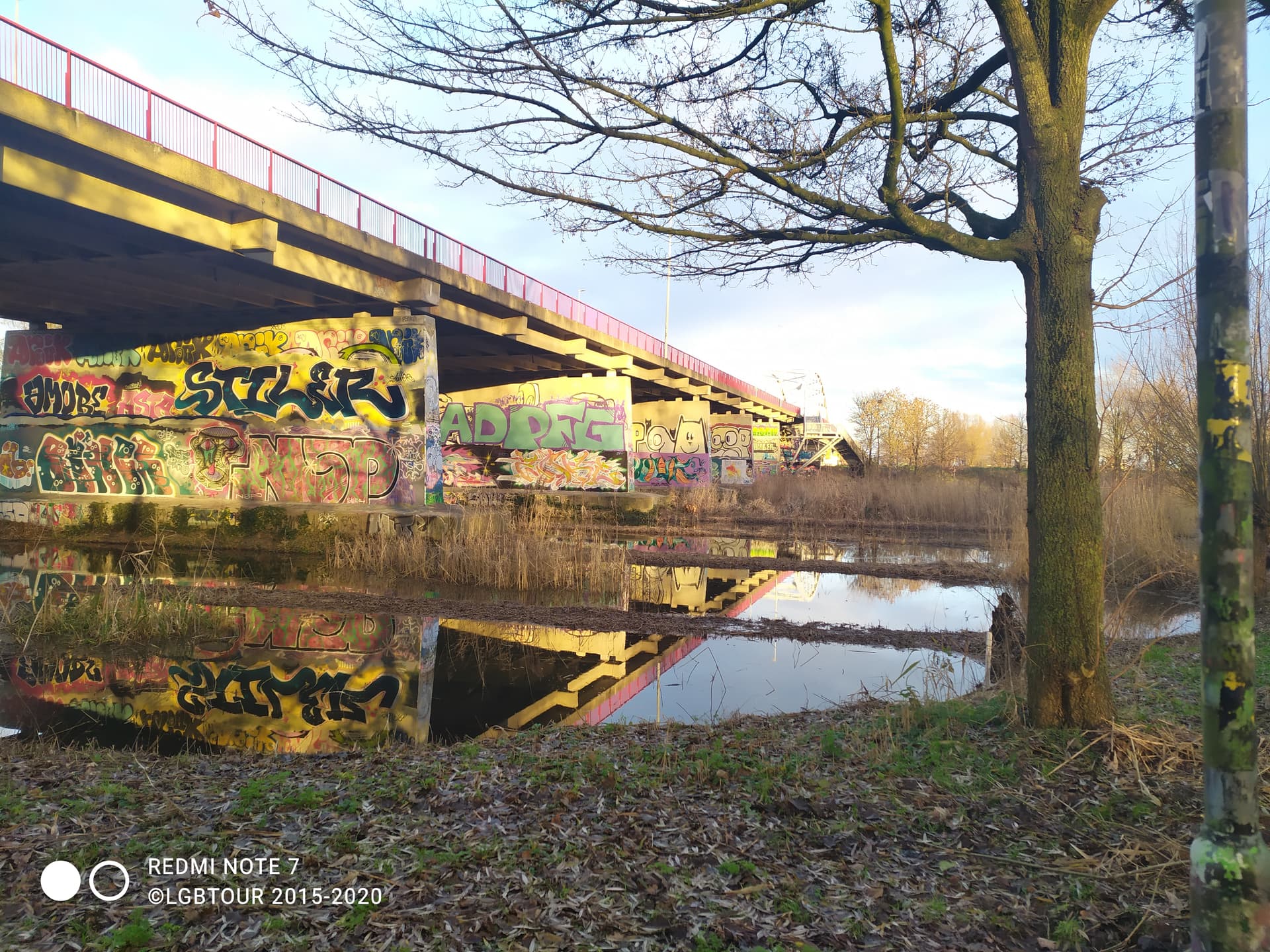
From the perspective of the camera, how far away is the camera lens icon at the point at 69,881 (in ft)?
9.52

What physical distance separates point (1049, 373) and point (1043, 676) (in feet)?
5.68

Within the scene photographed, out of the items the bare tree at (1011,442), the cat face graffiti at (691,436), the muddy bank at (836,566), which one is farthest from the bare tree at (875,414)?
the muddy bank at (836,566)

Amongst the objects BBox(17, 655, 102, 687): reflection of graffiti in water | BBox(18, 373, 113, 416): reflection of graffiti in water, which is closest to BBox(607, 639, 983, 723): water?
BBox(17, 655, 102, 687): reflection of graffiti in water

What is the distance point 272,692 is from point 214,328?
16.4 m

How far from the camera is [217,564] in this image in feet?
50.5

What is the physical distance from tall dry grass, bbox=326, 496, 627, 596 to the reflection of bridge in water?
9.00 feet

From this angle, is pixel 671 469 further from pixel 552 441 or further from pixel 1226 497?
pixel 1226 497

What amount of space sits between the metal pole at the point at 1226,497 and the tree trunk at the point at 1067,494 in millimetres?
2389

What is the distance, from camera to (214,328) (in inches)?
794

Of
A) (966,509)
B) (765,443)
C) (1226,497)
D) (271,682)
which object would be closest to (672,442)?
(966,509)

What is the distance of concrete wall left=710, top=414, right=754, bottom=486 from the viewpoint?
5349cm

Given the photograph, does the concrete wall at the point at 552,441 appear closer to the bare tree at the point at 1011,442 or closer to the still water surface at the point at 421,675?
the bare tree at the point at 1011,442

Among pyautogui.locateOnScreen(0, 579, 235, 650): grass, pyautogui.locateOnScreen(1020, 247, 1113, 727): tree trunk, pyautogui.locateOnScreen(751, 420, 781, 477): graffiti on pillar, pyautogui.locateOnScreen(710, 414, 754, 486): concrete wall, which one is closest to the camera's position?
pyautogui.locateOnScreen(1020, 247, 1113, 727): tree trunk

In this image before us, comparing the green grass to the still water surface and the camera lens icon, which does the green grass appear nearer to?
the camera lens icon
